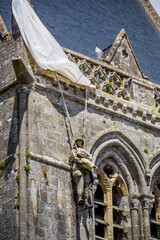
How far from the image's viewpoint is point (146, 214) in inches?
813

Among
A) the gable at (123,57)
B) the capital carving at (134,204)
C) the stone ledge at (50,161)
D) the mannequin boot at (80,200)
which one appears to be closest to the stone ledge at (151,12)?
the gable at (123,57)

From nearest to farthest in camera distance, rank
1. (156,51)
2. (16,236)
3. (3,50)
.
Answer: (16,236) < (3,50) < (156,51)

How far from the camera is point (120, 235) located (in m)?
20.4

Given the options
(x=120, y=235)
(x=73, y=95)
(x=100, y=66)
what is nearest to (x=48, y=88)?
(x=73, y=95)

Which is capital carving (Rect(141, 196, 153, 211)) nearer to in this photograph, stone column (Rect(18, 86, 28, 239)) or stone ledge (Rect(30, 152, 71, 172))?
stone ledge (Rect(30, 152, 71, 172))

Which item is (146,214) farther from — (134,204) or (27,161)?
(27,161)

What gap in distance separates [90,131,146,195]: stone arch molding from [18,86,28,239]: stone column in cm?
217

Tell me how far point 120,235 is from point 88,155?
206 centimetres

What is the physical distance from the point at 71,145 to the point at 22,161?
5.18 feet

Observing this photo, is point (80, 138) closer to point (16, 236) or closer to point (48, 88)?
point (48, 88)

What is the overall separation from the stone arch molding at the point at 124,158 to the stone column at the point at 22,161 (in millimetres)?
2166

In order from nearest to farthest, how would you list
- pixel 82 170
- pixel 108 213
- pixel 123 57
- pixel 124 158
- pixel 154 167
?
pixel 82 170 < pixel 108 213 < pixel 124 158 < pixel 154 167 < pixel 123 57

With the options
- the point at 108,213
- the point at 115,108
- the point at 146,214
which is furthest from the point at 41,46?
the point at 146,214

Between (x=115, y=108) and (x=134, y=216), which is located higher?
(x=115, y=108)
